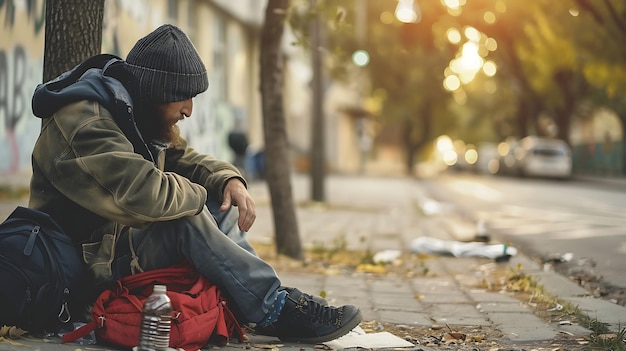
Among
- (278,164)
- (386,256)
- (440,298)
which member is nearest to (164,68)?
(440,298)

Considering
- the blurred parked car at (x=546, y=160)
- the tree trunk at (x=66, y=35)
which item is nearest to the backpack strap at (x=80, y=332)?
the tree trunk at (x=66, y=35)

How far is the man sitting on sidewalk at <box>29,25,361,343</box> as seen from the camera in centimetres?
345

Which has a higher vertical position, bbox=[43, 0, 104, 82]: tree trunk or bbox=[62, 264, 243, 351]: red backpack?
bbox=[43, 0, 104, 82]: tree trunk

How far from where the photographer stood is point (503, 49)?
40.8m

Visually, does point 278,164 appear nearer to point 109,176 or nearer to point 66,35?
point 66,35

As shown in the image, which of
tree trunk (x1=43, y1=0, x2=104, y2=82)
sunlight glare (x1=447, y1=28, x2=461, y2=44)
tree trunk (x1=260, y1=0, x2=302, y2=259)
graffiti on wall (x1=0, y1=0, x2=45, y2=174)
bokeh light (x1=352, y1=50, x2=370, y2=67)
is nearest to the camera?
tree trunk (x1=43, y1=0, x2=104, y2=82)

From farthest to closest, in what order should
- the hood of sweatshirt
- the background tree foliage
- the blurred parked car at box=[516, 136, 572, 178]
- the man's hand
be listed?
the blurred parked car at box=[516, 136, 572, 178] → the background tree foliage → the man's hand → the hood of sweatshirt

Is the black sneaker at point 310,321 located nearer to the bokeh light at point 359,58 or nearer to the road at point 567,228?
the road at point 567,228

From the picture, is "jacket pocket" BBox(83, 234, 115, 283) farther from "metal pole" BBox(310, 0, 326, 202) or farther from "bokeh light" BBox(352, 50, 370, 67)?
"bokeh light" BBox(352, 50, 370, 67)

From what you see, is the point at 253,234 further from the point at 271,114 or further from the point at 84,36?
the point at 84,36

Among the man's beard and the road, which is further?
the road

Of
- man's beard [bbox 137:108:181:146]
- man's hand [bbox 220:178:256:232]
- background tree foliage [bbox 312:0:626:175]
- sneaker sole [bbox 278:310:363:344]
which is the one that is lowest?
sneaker sole [bbox 278:310:363:344]

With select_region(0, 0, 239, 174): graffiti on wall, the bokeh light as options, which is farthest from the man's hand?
the bokeh light

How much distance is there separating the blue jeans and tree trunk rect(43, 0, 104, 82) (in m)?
1.35
